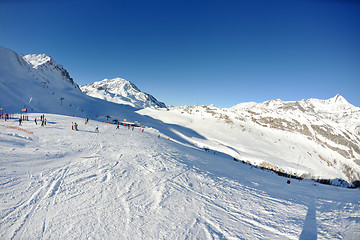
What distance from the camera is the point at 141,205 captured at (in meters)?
5.50

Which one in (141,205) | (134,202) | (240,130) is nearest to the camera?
(141,205)

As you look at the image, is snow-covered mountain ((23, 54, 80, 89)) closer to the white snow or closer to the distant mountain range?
the distant mountain range

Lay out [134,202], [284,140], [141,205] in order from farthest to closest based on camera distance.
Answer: [284,140], [134,202], [141,205]

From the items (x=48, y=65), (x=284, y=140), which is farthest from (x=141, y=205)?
(x=48, y=65)

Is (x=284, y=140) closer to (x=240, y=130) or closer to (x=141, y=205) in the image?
(x=240, y=130)

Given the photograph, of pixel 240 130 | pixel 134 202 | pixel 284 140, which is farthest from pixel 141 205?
pixel 284 140

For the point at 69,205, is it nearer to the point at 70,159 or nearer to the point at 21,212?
the point at 21,212

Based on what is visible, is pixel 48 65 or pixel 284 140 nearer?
pixel 284 140

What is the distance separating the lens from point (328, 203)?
6.94 metres

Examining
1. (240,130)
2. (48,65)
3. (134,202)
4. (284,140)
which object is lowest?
(134,202)

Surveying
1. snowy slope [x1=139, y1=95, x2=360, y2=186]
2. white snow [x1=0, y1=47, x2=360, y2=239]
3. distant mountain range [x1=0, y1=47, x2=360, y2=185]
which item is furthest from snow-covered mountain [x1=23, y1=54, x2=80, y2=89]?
white snow [x1=0, y1=47, x2=360, y2=239]

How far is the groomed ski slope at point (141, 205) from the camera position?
4.30 metres

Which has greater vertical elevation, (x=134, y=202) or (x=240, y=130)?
(x=240, y=130)

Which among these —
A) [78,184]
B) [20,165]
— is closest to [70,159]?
[20,165]
